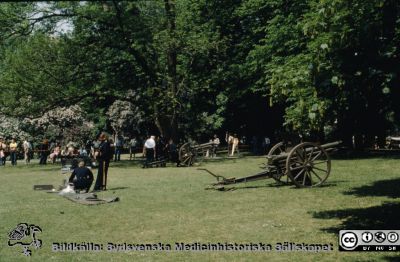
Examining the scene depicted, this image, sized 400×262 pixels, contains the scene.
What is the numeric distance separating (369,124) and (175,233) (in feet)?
A: 14.5

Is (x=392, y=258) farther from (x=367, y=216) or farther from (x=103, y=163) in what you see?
(x=103, y=163)

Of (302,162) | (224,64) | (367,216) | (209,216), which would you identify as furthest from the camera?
(224,64)

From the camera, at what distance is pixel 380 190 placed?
14562mm

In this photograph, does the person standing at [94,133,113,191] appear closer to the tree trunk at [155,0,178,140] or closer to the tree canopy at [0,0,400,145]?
the tree canopy at [0,0,400,145]

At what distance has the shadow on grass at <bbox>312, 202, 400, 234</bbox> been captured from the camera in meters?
9.74

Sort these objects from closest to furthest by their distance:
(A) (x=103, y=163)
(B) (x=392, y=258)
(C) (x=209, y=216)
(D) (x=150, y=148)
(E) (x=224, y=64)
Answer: (B) (x=392, y=258), (C) (x=209, y=216), (A) (x=103, y=163), (D) (x=150, y=148), (E) (x=224, y=64)

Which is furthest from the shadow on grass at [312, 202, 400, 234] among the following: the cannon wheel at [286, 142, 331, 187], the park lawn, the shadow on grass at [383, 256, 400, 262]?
the cannon wheel at [286, 142, 331, 187]

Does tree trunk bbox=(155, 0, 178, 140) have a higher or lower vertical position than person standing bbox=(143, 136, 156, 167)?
higher

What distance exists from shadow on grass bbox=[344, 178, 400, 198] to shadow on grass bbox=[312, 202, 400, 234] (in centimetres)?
153

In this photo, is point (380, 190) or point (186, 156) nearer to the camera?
point (380, 190)

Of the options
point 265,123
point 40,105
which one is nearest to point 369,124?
point 40,105

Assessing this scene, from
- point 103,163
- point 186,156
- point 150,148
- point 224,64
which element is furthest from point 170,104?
point 103,163

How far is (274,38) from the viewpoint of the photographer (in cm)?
2792

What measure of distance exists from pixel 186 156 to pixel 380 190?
46.5ft
